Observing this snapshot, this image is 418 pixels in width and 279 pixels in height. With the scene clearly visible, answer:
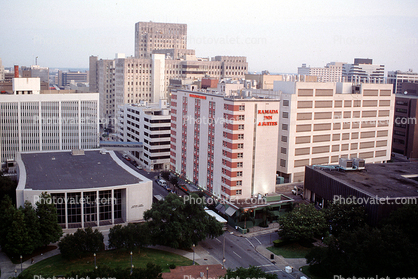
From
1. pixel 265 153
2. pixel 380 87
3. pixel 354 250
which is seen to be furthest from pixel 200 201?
pixel 380 87

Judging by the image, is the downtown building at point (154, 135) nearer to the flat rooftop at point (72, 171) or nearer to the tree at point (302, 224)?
the flat rooftop at point (72, 171)

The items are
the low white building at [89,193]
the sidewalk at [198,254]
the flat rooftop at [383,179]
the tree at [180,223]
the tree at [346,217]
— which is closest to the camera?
the sidewalk at [198,254]

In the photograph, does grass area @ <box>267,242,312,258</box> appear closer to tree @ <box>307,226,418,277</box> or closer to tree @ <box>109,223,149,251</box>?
tree @ <box>307,226,418,277</box>

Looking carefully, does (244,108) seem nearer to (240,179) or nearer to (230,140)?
(230,140)

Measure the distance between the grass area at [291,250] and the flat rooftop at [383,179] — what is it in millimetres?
15649

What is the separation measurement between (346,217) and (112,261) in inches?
1603

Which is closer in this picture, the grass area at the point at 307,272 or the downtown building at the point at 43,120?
the grass area at the point at 307,272

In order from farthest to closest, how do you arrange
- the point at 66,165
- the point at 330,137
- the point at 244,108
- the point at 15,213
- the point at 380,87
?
the point at 380,87 < the point at 330,137 < the point at 66,165 < the point at 244,108 < the point at 15,213

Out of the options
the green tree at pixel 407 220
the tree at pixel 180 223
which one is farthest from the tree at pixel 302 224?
the green tree at pixel 407 220

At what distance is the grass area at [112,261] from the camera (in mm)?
67000

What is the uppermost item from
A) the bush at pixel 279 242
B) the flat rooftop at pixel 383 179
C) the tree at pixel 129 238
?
the flat rooftop at pixel 383 179

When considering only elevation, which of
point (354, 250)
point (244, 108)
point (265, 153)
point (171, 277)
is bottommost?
point (171, 277)

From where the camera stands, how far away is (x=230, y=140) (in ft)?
297

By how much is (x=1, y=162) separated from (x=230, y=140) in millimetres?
79296
